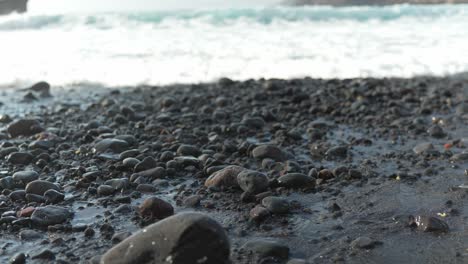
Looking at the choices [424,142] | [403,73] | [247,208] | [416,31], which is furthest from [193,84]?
[416,31]

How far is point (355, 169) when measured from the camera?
349 cm

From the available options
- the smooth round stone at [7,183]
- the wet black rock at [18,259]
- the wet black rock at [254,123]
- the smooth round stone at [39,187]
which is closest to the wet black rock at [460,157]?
the wet black rock at [254,123]

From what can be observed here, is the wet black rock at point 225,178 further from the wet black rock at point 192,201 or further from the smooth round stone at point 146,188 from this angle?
the smooth round stone at point 146,188

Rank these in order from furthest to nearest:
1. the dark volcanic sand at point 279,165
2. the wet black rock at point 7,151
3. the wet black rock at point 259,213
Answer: the wet black rock at point 7,151 < the wet black rock at point 259,213 < the dark volcanic sand at point 279,165

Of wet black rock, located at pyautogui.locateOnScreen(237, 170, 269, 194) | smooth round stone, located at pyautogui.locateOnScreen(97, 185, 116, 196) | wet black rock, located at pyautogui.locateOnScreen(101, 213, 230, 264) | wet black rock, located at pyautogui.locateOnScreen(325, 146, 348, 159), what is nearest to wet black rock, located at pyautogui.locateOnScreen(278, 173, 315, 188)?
wet black rock, located at pyautogui.locateOnScreen(237, 170, 269, 194)

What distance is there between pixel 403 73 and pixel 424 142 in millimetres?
4122

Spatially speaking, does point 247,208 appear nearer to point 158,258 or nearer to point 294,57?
point 158,258

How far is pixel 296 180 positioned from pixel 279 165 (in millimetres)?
383

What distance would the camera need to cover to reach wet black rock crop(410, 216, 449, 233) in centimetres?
247

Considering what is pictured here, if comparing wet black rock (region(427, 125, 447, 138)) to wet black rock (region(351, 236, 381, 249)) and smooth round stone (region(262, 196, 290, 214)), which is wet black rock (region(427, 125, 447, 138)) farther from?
wet black rock (region(351, 236, 381, 249))

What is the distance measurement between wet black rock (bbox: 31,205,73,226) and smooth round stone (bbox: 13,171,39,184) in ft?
2.20

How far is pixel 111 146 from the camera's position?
4113mm

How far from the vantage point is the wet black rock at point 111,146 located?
4.10m

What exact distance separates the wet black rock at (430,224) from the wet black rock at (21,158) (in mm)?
2822
